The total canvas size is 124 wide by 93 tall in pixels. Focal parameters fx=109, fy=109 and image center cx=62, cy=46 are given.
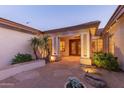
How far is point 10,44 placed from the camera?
7.60 m

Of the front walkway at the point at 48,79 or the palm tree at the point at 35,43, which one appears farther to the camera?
the palm tree at the point at 35,43

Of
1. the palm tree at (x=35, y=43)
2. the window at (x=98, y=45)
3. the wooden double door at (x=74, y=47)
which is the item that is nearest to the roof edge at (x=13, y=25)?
the palm tree at (x=35, y=43)

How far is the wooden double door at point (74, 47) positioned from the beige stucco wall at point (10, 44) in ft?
21.9

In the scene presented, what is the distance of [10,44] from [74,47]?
843 centimetres

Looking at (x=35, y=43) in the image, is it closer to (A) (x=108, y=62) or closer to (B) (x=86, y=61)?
(B) (x=86, y=61)

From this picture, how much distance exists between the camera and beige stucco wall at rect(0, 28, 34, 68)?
6.99 meters

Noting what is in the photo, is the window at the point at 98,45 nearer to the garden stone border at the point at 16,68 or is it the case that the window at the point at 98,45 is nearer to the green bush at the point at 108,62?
the green bush at the point at 108,62

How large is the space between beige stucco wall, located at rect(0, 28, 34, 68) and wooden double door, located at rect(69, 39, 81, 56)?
21.9ft

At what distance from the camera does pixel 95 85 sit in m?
4.23

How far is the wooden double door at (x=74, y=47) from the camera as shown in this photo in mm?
13984

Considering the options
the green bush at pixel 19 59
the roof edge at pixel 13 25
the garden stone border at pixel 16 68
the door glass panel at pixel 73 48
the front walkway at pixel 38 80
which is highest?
the roof edge at pixel 13 25

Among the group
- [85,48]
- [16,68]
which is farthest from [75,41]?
[16,68]
